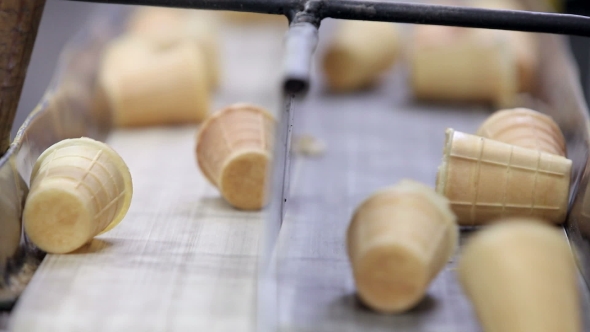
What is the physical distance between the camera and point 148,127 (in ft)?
4.84

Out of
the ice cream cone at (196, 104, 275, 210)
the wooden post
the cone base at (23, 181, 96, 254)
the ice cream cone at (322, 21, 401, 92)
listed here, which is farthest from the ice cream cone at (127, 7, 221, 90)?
the cone base at (23, 181, 96, 254)

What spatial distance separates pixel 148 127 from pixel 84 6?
1.20 m

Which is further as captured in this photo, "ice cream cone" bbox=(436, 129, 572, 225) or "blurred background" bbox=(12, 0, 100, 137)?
"blurred background" bbox=(12, 0, 100, 137)

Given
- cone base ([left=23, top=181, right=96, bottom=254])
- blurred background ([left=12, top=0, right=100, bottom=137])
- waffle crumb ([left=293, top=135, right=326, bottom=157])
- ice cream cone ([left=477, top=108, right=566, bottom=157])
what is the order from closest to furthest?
cone base ([left=23, top=181, right=96, bottom=254])
ice cream cone ([left=477, top=108, right=566, bottom=157])
waffle crumb ([left=293, top=135, right=326, bottom=157])
blurred background ([left=12, top=0, right=100, bottom=137])

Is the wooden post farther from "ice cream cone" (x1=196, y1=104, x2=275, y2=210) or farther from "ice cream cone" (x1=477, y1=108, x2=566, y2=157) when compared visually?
"ice cream cone" (x1=477, y1=108, x2=566, y2=157)

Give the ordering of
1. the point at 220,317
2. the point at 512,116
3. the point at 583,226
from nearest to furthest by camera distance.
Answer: the point at 220,317 → the point at 583,226 → the point at 512,116

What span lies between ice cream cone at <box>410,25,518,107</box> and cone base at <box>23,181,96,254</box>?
1043 mm

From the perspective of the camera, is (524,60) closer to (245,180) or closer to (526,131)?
(526,131)

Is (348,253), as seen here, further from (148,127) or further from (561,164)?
(148,127)

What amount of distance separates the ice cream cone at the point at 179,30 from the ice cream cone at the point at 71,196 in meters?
0.82

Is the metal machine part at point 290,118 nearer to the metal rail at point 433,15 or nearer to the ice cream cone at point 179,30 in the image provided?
the metal rail at point 433,15

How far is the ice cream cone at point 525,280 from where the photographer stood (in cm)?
67

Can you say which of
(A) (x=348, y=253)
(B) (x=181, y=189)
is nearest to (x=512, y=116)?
(A) (x=348, y=253)

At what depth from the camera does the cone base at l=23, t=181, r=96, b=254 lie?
813 millimetres
